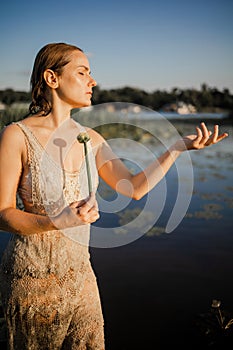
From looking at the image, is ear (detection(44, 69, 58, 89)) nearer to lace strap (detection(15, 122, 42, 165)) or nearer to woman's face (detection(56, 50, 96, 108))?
woman's face (detection(56, 50, 96, 108))

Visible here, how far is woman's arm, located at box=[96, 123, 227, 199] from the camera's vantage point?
156 cm

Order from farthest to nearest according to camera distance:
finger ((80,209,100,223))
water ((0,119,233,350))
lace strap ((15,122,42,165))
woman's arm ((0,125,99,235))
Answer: water ((0,119,233,350)) → lace strap ((15,122,42,165)) → woman's arm ((0,125,99,235)) → finger ((80,209,100,223))

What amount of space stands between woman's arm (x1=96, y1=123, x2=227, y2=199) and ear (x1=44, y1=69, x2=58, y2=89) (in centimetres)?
35

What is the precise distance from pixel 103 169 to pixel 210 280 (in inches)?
108

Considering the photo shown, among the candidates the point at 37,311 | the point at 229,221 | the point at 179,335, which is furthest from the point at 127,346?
the point at 229,221

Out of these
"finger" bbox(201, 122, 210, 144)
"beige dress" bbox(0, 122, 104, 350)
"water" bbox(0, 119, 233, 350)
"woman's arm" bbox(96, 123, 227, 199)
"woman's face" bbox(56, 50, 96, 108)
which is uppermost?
"woman's face" bbox(56, 50, 96, 108)

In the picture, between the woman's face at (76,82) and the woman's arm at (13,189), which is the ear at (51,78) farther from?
the woman's arm at (13,189)

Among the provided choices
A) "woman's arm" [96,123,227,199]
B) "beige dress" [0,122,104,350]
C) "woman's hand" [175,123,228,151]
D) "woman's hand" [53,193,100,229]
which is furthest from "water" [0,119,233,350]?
"woman's hand" [53,193,100,229]

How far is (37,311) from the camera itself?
1518mm

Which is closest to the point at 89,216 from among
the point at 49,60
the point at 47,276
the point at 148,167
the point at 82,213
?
the point at 82,213

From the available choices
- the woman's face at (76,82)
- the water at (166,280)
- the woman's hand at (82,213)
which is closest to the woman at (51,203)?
the woman's face at (76,82)

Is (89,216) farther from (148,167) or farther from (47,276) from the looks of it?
(148,167)

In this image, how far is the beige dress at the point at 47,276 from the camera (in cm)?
148

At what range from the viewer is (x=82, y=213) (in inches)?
44.7
